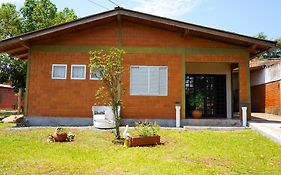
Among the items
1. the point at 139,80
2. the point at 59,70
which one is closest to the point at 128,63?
the point at 139,80

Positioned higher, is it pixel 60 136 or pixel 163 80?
pixel 163 80

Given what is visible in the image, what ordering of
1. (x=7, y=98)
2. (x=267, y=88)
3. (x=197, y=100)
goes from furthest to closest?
(x=7, y=98) < (x=267, y=88) < (x=197, y=100)

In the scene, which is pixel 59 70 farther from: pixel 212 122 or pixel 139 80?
pixel 212 122

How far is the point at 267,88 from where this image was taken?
18.2m

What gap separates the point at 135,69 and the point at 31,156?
22.3ft

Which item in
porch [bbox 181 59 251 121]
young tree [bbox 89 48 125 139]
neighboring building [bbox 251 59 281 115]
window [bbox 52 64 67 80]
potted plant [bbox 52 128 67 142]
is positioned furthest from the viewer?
neighboring building [bbox 251 59 281 115]

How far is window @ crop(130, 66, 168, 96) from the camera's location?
12805mm

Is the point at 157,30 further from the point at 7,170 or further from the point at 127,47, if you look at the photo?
the point at 7,170

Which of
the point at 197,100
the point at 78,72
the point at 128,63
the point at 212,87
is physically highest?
the point at 128,63

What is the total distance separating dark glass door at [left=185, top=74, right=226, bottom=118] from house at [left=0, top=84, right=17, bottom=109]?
28399mm

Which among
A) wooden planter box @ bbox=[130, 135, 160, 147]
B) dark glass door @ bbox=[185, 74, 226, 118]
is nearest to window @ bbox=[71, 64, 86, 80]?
wooden planter box @ bbox=[130, 135, 160, 147]

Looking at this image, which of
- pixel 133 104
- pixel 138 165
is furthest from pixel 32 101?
pixel 138 165

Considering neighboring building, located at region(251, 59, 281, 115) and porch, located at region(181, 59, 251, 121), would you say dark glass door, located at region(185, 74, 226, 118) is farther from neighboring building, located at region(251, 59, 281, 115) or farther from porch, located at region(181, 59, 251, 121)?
neighboring building, located at region(251, 59, 281, 115)

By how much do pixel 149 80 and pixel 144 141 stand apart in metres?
4.74
